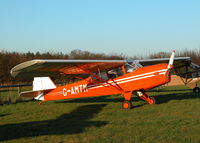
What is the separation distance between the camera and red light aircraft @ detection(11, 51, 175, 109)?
393 inches

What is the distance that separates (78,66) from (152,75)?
10.4 ft

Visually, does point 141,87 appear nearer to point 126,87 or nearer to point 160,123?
point 126,87

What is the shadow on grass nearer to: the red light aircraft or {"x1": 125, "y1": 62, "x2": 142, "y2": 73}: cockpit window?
the red light aircraft

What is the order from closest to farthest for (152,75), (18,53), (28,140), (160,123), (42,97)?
(28,140) → (160,123) → (152,75) → (42,97) → (18,53)

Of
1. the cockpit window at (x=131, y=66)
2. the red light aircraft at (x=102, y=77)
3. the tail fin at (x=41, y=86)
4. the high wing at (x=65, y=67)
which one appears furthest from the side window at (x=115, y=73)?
the tail fin at (x=41, y=86)

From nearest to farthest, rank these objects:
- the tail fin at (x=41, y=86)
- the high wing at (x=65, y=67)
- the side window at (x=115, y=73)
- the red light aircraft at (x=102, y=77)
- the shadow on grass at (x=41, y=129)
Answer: the shadow on grass at (x=41, y=129)
the high wing at (x=65, y=67)
the red light aircraft at (x=102, y=77)
the side window at (x=115, y=73)
the tail fin at (x=41, y=86)

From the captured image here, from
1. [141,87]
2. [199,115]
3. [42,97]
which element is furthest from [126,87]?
[42,97]

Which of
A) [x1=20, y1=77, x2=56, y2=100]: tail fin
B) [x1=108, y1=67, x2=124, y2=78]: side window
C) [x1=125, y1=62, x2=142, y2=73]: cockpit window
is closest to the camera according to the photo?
[x1=125, y1=62, x2=142, y2=73]: cockpit window

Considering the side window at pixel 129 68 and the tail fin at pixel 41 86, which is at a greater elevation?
the side window at pixel 129 68

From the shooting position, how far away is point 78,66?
11.0m

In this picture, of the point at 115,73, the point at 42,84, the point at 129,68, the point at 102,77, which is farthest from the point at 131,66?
the point at 42,84

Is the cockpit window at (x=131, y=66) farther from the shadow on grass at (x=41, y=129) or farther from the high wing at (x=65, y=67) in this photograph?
the shadow on grass at (x=41, y=129)

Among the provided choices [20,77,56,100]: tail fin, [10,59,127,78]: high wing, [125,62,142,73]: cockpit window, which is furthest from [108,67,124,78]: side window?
[20,77,56,100]: tail fin

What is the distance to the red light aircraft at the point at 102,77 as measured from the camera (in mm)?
9977
